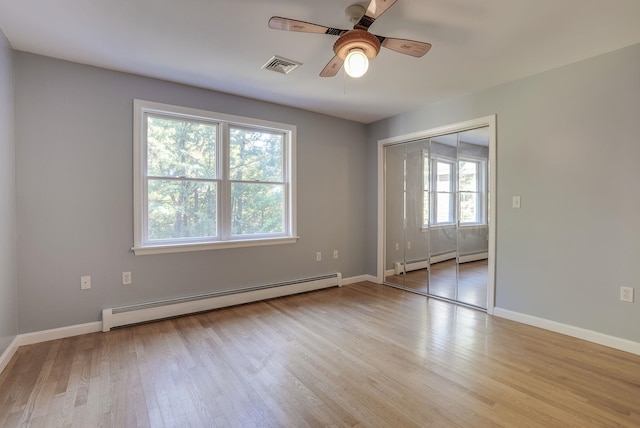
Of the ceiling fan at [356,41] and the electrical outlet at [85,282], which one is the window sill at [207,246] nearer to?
the electrical outlet at [85,282]

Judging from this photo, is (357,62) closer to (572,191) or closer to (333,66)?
(333,66)

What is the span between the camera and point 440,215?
4.09 metres

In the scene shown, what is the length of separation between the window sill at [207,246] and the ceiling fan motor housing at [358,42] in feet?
8.06

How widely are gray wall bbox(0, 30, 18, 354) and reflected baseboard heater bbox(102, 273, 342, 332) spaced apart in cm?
65

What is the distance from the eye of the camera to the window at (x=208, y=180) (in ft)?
10.2

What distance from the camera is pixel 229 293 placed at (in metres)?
3.53

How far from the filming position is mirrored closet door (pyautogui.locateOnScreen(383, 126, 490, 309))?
11.6 feet

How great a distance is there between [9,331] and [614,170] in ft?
17.0

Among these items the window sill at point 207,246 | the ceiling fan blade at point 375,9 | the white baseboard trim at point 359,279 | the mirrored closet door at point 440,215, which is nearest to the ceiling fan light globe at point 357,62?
the ceiling fan blade at point 375,9

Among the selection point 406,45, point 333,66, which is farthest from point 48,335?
point 406,45

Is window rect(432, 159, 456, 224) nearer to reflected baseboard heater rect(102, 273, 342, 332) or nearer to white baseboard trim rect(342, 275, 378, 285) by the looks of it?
white baseboard trim rect(342, 275, 378, 285)

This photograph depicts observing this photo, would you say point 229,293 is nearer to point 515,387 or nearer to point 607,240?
point 515,387

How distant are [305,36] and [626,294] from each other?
3.41m

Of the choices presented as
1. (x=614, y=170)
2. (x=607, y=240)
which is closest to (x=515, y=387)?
(x=607, y=240)
